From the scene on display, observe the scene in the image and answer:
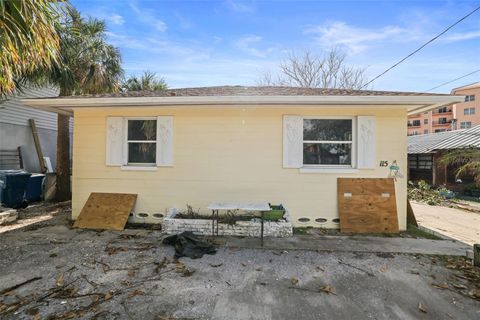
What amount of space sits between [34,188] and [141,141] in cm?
521

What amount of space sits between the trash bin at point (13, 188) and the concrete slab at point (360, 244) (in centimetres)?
675

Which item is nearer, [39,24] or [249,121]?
[39,24]

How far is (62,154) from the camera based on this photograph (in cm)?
830

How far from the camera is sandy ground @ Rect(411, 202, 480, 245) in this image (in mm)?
5520

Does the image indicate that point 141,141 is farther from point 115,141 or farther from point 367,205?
point 367,205

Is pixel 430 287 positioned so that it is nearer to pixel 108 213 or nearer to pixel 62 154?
pixel 108 213

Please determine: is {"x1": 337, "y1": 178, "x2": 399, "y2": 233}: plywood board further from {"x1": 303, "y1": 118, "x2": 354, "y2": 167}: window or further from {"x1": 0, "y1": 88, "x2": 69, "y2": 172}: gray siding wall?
{"x1": 0, "y1": 88, "x2": 69, "y2": 172}: gray siding wall

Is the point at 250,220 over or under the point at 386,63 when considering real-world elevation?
under

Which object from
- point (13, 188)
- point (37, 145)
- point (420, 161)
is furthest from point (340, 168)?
point (37, 145)

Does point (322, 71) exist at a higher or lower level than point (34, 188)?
higher

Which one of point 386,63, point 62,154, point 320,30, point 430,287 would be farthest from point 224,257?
point 386,63

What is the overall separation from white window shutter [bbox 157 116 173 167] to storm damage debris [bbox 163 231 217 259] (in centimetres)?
193

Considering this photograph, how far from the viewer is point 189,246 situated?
429 cm

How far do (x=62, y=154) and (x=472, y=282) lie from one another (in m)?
10.5
